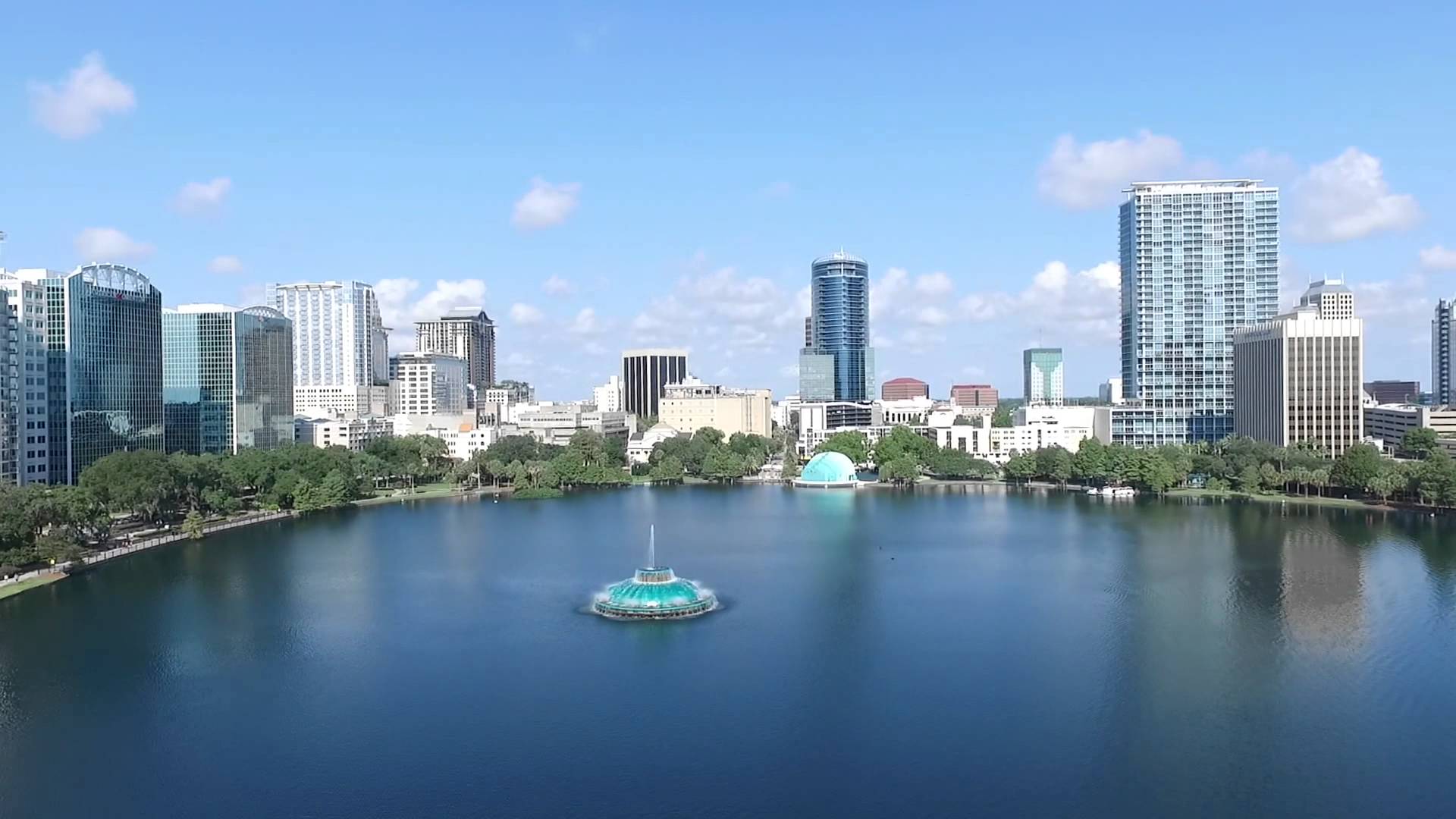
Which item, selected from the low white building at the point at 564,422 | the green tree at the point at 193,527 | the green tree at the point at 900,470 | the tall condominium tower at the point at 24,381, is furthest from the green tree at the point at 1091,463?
the tall condominium tower at the point at 24,381

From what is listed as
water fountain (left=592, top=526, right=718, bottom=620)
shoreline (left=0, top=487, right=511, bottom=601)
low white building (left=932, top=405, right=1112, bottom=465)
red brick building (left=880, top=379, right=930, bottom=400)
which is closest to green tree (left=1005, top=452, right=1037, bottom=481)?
low white building (left=932, top=405, right=1112, bottom=465)

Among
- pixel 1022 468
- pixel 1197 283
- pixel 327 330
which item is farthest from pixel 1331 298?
pixel 327 330

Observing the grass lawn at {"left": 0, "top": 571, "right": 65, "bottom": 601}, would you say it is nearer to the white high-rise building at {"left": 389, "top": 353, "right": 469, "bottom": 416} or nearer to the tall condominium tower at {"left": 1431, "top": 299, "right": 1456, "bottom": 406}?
the white high-rise building at {"left": 389, "top": 353, "right": 469, "bottom": 416}

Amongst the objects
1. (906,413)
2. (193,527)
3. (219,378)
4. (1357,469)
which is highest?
(219,378)

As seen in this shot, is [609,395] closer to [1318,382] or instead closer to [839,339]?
[839,339]

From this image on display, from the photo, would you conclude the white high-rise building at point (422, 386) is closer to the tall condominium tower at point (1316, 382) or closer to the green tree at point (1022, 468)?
the green tree at point (1022, 468)

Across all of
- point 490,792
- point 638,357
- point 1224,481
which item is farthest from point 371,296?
point 490,792
